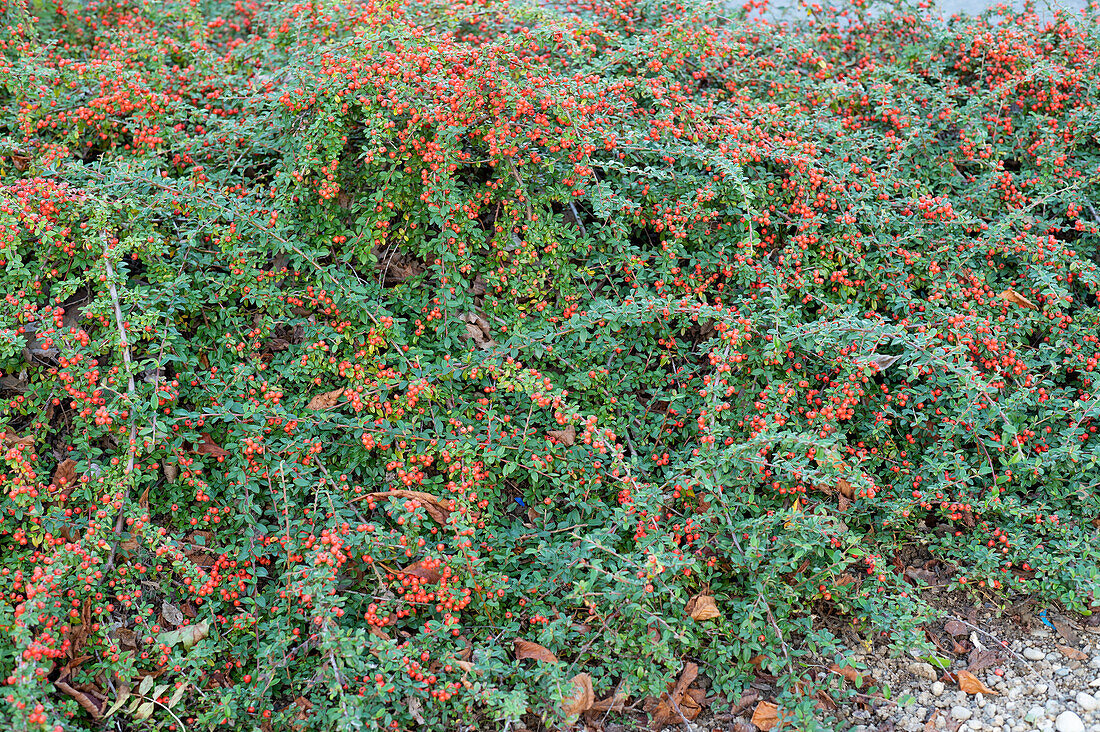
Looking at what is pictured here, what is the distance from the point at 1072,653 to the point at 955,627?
0.42 metres

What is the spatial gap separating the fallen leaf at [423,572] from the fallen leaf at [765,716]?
4.20 feet

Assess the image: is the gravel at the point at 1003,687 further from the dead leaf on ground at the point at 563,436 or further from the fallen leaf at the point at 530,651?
the dead leaf on ground at the point at 563,436

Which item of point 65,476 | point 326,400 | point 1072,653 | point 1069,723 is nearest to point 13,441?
point 65,476

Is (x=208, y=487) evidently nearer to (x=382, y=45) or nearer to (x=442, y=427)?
(x=442, y=427)

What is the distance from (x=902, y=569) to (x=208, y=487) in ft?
9.80

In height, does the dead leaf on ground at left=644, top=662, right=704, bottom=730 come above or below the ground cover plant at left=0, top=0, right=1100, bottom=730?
below

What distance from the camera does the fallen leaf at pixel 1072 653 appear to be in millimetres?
3258

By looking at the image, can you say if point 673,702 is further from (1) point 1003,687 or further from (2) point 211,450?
(2) point 211,450

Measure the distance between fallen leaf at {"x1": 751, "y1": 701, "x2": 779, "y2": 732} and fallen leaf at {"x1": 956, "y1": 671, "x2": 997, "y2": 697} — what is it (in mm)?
763

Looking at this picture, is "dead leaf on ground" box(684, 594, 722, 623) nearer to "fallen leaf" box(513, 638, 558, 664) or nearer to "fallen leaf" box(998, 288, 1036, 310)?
"fallen leaf" box(513, 638, 558, 664)

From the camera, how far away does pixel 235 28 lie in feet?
18.2

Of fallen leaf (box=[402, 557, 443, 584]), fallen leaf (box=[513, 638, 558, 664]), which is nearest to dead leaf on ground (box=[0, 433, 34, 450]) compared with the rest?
fallen leaf (box=[402, 557, 443, 584])

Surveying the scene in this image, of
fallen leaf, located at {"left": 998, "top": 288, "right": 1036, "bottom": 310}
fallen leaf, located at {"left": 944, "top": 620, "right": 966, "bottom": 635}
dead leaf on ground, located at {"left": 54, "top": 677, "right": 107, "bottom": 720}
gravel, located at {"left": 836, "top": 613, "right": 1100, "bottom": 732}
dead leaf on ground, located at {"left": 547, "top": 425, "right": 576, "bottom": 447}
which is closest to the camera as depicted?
dead leaf on ground, located at {"left": 54, "top": 677, "right": 107, "bottom": 720}

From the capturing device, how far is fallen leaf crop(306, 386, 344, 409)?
362cm
